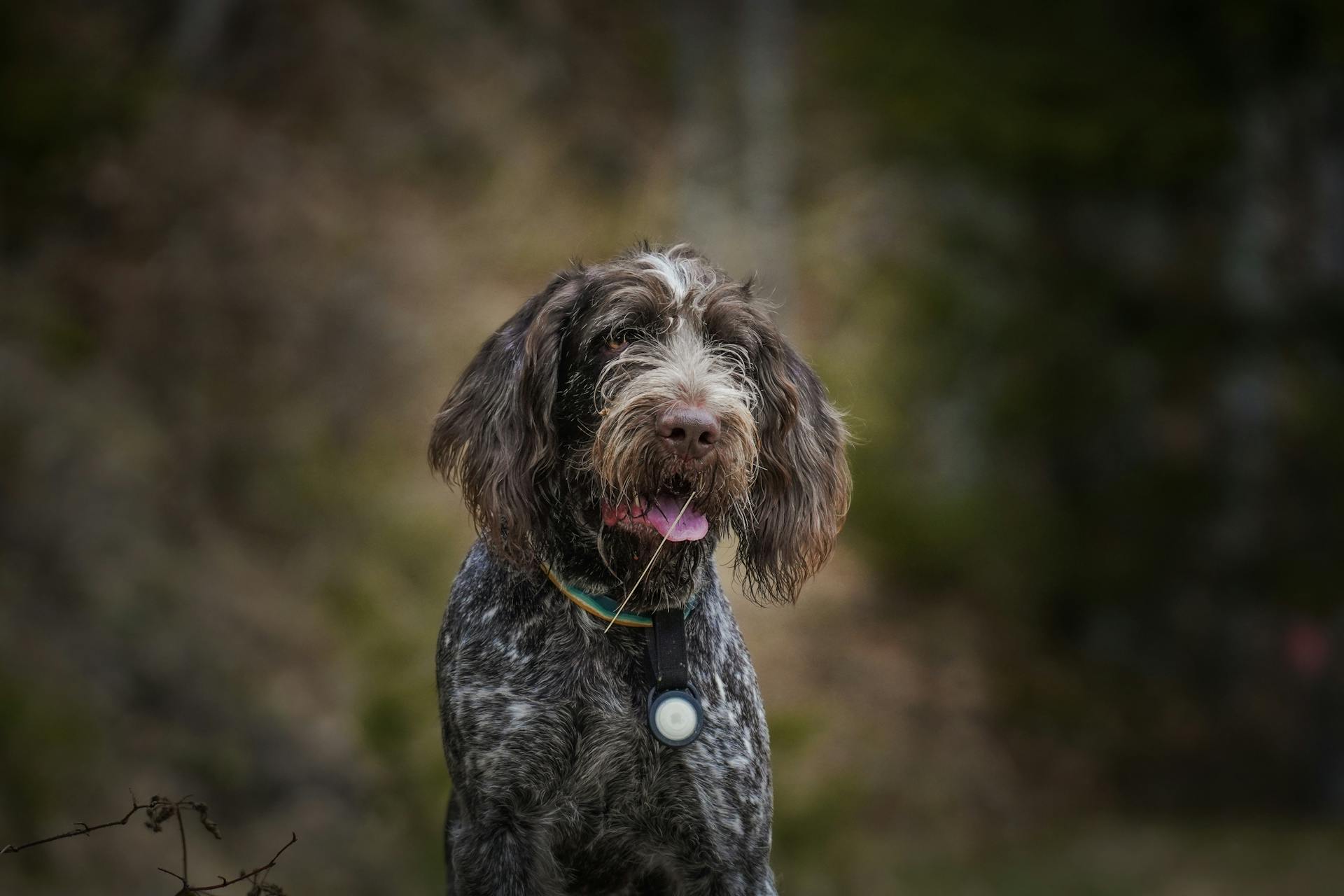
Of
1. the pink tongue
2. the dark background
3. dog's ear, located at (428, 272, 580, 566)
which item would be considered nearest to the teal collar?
dog's ear, located at (428, 272, 580, 566)

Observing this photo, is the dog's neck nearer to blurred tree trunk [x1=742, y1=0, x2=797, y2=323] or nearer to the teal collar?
the teal collar

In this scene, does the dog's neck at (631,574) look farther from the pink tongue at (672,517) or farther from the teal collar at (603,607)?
the pink tongue at (672,517)

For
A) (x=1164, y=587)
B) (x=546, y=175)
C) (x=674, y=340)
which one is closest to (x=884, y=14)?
(x=546, y=175)

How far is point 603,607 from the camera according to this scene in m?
3.13

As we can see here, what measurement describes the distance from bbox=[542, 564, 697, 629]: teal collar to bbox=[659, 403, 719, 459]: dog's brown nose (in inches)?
18.4

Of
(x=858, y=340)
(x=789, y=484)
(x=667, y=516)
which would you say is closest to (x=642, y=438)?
(x=667, y=516)

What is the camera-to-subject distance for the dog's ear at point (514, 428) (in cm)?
311

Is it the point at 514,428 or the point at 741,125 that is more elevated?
the point at 741,125

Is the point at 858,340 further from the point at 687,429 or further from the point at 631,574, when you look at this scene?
the point at 687,429

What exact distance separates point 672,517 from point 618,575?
27cm

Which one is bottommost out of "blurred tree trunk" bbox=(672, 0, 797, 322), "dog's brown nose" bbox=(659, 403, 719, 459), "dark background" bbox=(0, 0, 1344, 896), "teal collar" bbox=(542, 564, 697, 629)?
"teal collar" bbox=(542, 564, 697, 629)

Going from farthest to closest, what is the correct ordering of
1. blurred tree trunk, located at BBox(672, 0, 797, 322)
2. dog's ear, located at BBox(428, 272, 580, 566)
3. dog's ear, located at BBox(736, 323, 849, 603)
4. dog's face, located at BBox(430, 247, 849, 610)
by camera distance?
blurred tree trunk, located at BBox(672, 0, 797, 322) < dog's ear, located at BBox(736, 323, 849, 603) < dog's ear, located at BBox(428, 272, 580, 566) < dog's face, located at BBox(430, 247, 849, 610)

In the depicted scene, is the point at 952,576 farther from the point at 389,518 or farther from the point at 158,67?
the point at 158,67

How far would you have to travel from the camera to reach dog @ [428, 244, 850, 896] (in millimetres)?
2996
